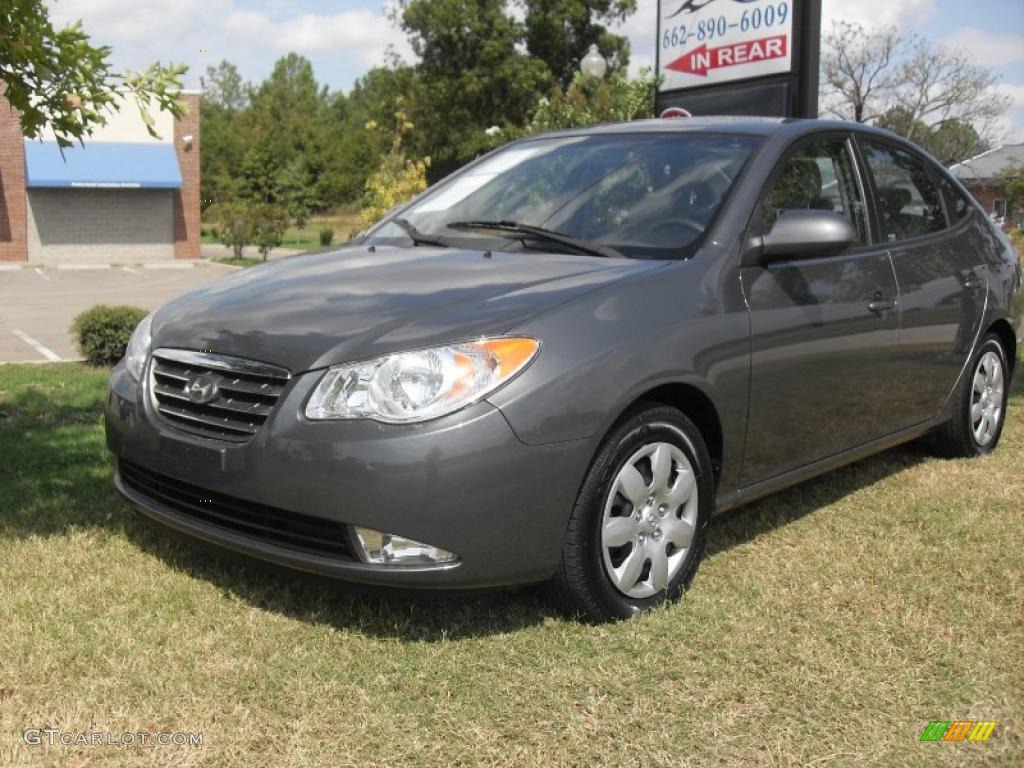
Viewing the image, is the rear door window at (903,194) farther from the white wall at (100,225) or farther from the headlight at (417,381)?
the white wall at (100,225)

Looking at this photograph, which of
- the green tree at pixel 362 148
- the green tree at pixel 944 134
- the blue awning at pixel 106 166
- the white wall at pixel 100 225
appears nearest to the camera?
the blue awning at pixel 106 166

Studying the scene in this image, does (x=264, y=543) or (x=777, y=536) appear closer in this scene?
(x=264, y=543)

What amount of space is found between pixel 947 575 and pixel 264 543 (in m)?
2.46

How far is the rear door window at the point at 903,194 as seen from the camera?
478 cm

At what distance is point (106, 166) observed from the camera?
32344 millimetres

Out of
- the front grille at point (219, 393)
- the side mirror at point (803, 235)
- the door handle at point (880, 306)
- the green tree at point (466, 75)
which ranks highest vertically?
the green tree at point (466, 75)

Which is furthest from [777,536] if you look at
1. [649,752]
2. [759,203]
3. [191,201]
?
[191,201]

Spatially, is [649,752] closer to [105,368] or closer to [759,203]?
[759,203]

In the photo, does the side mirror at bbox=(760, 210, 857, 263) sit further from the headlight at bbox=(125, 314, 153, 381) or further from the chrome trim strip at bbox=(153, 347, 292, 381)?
the headlight at bbox=(125, 314, 153, 381)

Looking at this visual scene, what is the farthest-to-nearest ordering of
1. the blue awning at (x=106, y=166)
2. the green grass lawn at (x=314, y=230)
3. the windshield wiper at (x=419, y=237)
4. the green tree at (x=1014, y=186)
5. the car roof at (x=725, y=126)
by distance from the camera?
Answer: 1. the green grass lawn at (x=314, y=230)
2. the blue awning at (x=106, y=166)
3. the green tree at (x=1014, y=186)
4. the car roof at (x=725, y=126)
5. the windshield wiper at (x=419, y=237)

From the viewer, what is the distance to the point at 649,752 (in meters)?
2.64

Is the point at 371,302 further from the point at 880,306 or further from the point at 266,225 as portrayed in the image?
the point at 266,225

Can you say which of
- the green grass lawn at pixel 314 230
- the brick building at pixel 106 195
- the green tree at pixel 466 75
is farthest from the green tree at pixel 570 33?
the brick building at pixel 106 195

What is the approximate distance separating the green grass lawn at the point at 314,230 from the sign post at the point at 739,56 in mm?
27796
